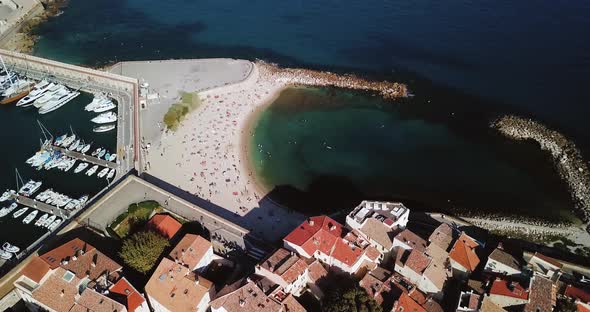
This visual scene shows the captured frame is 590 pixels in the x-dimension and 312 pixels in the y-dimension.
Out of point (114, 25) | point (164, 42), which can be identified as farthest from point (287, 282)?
point (114, 25)

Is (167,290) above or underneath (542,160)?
underneath

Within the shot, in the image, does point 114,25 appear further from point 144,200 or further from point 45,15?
point 144,200

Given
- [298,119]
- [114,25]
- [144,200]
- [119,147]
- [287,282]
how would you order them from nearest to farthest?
[287,282], [144,200], [119,147], [298,119], [114,25]

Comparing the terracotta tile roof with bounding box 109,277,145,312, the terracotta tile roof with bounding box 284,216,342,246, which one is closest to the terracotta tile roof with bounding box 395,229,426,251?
the terracotta tile roof with bounding box 284,216,342,246

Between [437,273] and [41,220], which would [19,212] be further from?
[437,273]

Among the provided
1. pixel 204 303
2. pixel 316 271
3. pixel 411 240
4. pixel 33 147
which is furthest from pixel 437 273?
pixel 33 147

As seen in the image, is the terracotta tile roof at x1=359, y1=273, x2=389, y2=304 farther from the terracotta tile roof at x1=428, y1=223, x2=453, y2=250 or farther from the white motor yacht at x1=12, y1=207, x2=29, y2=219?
the white motor yacht at x1=12, y1=207, x2=29, y2=219

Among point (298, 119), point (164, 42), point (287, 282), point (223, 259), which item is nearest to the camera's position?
point (287, 282)
